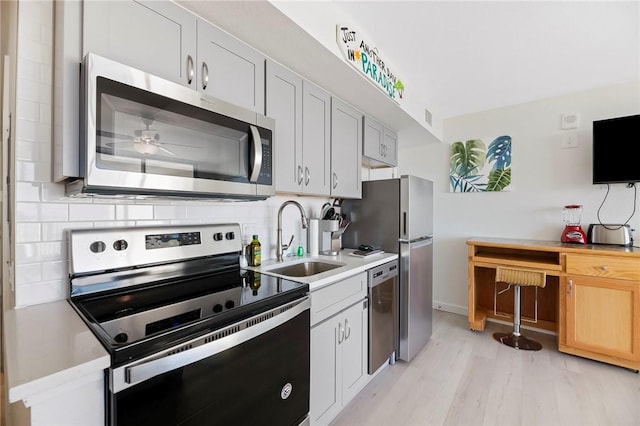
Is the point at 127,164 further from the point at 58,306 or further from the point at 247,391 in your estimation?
the point at 247,391

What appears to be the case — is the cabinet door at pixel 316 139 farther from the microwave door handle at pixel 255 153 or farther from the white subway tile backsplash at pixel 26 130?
the white subway tile backsplash at pixel 26 130

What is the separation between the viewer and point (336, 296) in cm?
165

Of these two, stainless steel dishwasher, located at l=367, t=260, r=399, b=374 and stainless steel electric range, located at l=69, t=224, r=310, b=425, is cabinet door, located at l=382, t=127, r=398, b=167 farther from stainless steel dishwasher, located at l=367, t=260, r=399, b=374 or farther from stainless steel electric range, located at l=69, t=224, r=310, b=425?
stainless steel electric range, located at l=69, t=224, r=310, b=425

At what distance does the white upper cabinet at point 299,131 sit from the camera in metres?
1.70

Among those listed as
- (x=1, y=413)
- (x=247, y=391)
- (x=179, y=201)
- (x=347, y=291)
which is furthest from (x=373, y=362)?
(x=1, y=413)

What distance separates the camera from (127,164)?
0.99 metres

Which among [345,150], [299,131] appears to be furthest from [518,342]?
[299,131]

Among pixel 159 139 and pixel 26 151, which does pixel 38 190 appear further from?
pixel 159 139

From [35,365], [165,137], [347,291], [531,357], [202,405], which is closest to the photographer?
[35,365]

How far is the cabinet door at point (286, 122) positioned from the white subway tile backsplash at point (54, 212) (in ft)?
3.23

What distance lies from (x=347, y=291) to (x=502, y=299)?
8.30ft

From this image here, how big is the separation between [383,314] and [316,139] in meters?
1.41

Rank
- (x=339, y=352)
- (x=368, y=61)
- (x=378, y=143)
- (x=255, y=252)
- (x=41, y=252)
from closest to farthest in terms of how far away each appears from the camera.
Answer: (x=41, y=252), (x=339, y=352), (x=255, y=252), (x=368, y=61), (x=378, y=143)

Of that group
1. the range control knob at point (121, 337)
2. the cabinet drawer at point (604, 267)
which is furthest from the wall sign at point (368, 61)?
the cabinet drawer at point (604, 267)
